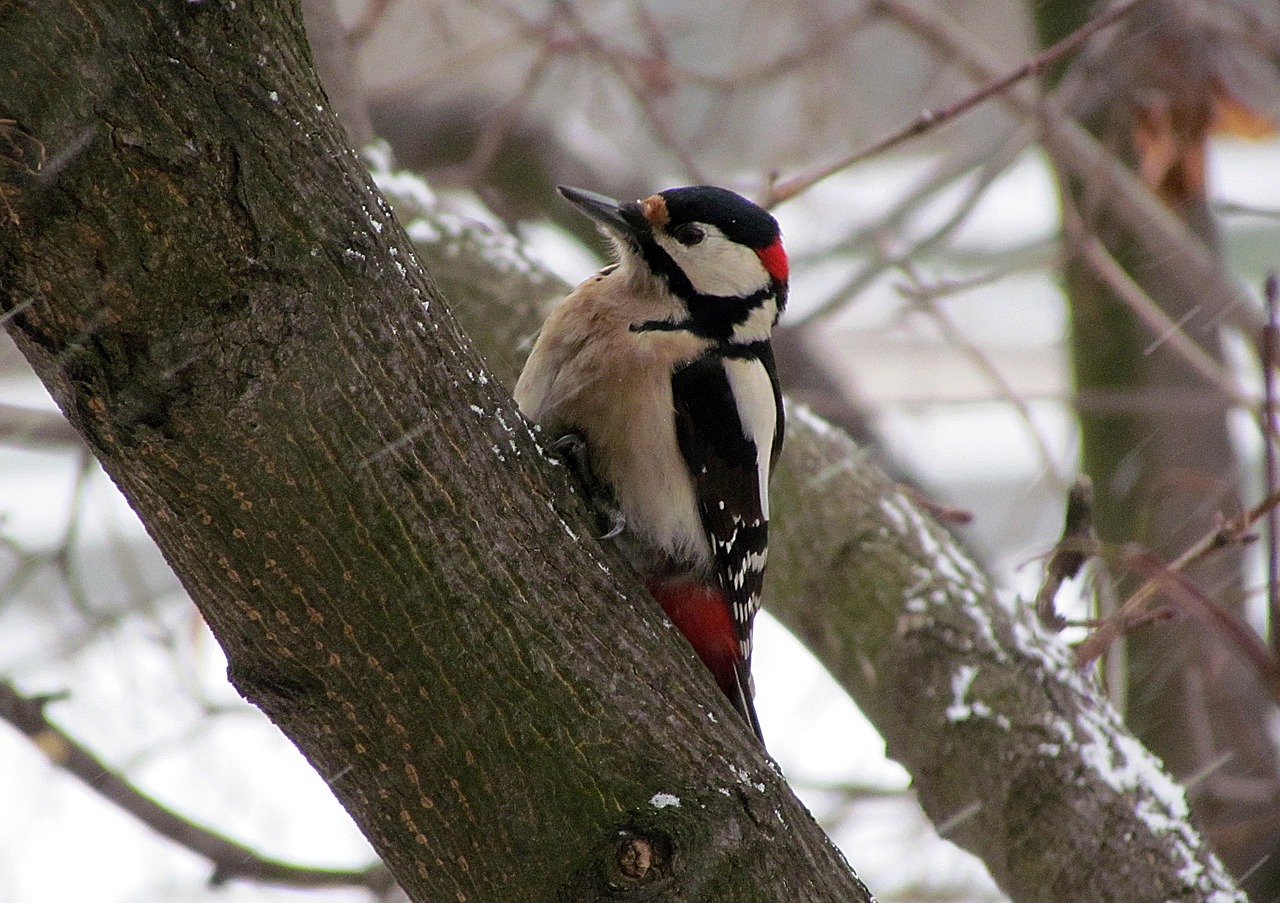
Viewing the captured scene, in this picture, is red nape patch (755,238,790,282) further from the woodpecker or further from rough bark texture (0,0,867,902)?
rough bark texture (0,0,867,902)

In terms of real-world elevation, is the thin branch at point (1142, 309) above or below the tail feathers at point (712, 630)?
above

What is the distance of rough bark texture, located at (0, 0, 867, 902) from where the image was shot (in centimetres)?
120

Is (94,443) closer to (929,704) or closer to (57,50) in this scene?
(57,50)

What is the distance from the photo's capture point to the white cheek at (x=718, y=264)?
253 cm

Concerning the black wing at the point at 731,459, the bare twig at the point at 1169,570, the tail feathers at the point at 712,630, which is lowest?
the bare twig at the point at 1169,570

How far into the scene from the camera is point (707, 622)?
91.0 inches

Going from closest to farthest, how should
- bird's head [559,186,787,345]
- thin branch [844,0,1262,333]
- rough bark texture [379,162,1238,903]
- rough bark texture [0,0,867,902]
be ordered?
rough bark texture [0,0,867,902] < rough bark texture [379,162,1238,903] < bird's head [559,186,787,345] < thin branch [844,0,1262,333]

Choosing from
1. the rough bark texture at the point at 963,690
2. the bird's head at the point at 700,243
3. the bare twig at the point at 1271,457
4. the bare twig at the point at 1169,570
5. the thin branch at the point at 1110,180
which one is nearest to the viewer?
the bare twig at the point at 1271,457

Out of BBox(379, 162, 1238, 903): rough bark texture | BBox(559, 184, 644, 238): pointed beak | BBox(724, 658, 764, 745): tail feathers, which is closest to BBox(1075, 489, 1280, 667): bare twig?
BBox(379, 162, 1238, 903): rough bark texture

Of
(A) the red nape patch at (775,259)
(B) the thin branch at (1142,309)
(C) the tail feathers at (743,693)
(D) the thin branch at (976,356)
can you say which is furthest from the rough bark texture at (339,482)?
(B) the thin branch at (1142,309)

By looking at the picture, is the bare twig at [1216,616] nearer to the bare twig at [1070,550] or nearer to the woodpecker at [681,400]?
the bare twig at [1070,550]

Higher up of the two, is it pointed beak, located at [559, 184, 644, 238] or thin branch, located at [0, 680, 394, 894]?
pointed beak, located at [559, 184, 644, 238]

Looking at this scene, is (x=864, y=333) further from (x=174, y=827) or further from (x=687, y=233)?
(x=174, y=827)

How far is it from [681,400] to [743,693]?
501 millimetres
